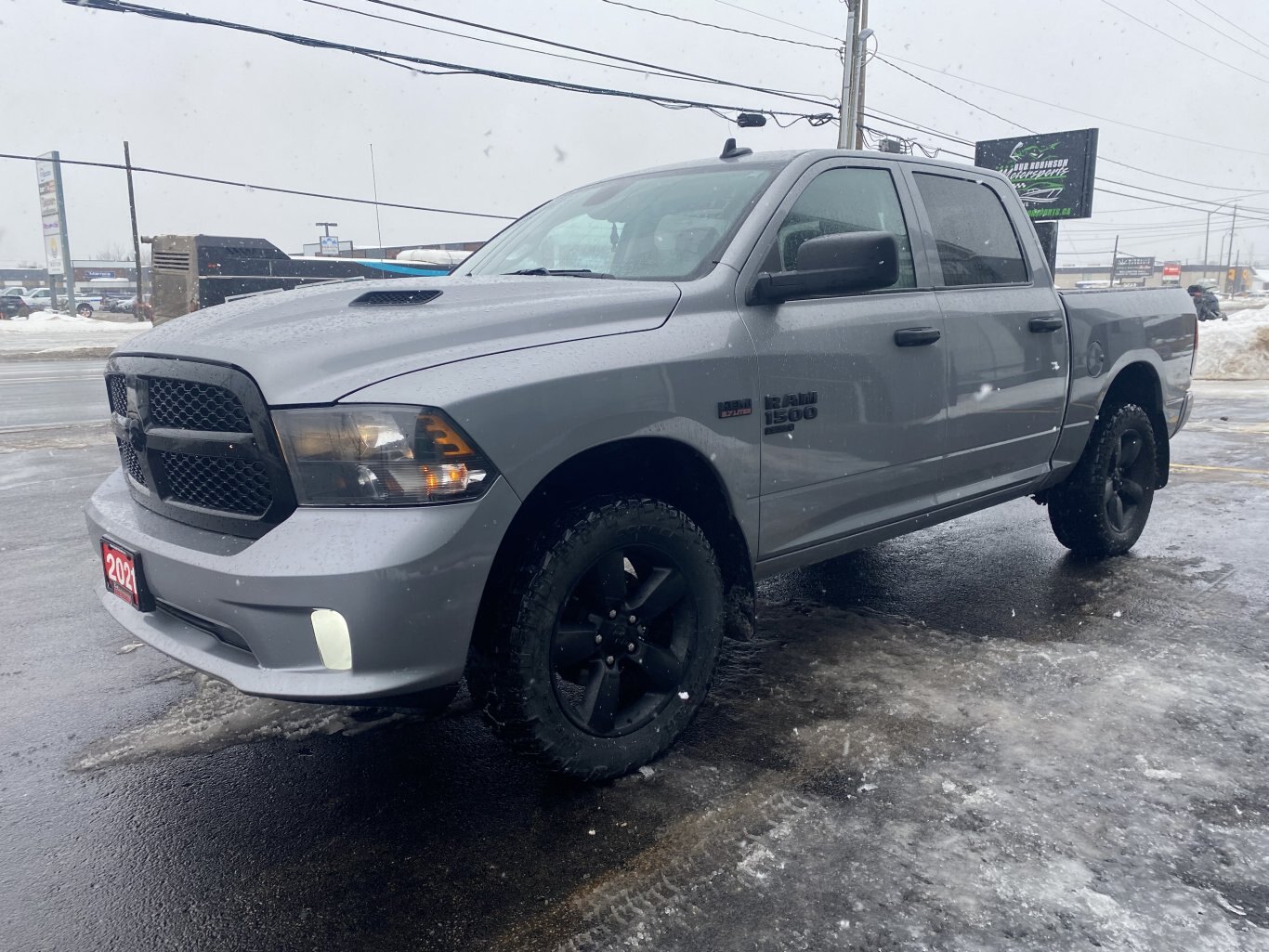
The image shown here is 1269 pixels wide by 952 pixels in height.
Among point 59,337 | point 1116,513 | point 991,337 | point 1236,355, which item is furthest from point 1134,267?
point 991,337

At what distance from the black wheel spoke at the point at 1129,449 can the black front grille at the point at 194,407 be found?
4240 millimetres

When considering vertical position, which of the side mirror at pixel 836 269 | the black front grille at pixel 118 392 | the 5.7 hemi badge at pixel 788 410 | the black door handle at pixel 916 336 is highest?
the side mirror at pixel 836 269

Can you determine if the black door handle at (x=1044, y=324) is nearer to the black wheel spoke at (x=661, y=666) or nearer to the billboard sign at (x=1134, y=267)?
the black wheel spoke at (x=661, y=666)

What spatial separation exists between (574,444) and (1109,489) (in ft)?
11.5

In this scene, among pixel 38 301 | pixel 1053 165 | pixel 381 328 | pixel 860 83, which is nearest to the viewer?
pixel 381 328

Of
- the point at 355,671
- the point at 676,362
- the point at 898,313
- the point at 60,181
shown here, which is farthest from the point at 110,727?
the point at 60,181

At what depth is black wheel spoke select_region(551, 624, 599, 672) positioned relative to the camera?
8.37 feet

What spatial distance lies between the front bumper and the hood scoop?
27.3 inches

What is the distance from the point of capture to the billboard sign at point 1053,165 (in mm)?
28438

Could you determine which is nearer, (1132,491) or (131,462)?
(131,462)

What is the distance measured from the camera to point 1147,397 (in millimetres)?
5070

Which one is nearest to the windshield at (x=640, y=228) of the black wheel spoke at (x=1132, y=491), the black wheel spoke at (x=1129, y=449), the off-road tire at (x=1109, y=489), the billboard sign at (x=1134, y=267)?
the off-road tire at (x=1109, y=489)

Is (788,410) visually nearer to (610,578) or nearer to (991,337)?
(610,578)

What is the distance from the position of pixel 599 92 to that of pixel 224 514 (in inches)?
593
